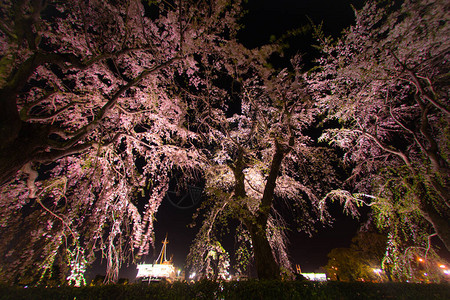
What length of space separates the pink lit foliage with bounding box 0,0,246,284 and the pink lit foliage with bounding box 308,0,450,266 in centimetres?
374

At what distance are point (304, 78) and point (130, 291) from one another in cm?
775

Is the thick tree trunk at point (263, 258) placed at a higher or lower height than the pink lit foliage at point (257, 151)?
lower

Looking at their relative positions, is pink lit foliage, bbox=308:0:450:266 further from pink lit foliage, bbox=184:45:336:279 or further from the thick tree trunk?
the thick tree trunk

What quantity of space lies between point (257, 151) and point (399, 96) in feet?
17.4

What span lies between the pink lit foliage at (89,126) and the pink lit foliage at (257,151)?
0.87 m

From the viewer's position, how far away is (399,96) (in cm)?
632

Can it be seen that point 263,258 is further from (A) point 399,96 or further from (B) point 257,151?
(A) point 399,96

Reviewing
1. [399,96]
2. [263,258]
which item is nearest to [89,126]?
[263,258]

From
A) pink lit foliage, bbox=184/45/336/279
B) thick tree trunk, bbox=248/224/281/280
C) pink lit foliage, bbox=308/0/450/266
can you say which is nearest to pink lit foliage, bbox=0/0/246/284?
pink lit foliage, bbox=184/45/336/279

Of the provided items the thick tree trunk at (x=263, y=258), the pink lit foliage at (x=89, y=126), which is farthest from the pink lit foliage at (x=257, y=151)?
the pink lit foliage at (x=89, y=126)

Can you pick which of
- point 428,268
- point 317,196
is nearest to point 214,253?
point 317,196

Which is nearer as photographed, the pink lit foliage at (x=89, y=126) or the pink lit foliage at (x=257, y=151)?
the pink lit foliage at (x=89, y=126)

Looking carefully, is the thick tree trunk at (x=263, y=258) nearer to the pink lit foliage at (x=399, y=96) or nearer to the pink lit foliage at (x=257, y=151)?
the pink lit foliage at (x=257, y=151)

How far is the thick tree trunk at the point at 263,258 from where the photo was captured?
4180mm
